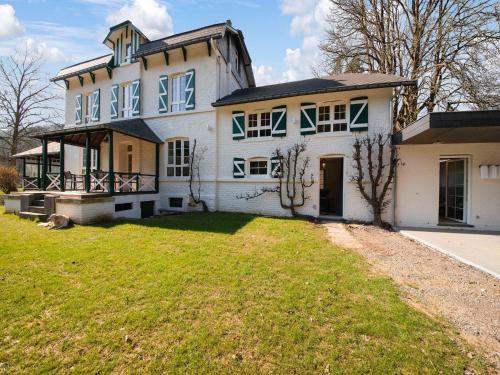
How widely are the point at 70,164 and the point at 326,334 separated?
17.9m

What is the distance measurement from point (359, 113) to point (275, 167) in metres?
3.89


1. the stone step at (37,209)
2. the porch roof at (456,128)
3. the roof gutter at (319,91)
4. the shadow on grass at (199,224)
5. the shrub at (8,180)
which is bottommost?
the shadow on grass at (199,224)

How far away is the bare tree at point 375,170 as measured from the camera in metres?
8.61

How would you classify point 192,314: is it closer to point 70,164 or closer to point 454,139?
point 454,139

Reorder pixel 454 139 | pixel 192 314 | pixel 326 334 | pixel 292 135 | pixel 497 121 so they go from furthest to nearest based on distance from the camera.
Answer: pixel 292 135 → pixel 454 139 → pixel 497 121 → pixel 192 314 → pixel 326 334

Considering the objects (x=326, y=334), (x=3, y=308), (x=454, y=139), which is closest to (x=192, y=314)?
(x=326, y=334)

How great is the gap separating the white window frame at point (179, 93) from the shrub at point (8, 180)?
35.3ft

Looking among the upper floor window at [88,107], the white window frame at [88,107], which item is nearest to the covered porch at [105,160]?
the white window frame at [88,107]

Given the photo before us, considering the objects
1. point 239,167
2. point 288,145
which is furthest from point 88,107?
point 288,145

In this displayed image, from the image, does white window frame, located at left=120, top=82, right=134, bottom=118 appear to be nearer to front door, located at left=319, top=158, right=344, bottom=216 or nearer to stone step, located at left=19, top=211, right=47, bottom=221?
stone step, located at left=19, top=211, right=47, bottom=221

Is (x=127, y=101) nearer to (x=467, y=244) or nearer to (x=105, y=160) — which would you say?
(x=105, y=160)

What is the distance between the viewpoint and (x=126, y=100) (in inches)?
523

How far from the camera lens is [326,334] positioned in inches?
104

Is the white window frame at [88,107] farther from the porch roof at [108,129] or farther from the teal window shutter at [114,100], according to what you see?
the porch roof at [108,129]
